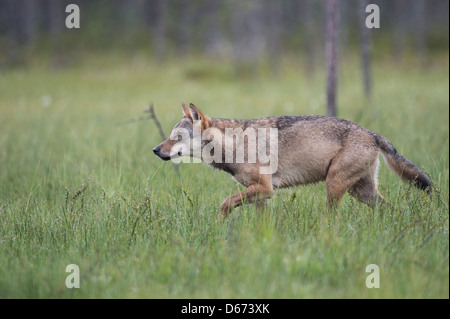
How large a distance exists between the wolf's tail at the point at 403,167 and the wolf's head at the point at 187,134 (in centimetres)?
213

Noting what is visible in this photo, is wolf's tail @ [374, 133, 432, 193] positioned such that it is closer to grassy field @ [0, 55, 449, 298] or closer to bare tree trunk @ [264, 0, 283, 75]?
grassy field @ [0, 55, 449, 298]

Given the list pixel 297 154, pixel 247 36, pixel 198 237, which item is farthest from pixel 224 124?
pixel 247 36

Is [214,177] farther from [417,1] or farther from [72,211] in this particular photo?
[417,1]

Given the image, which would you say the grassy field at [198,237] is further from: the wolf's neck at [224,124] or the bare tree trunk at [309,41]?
the bare tree trunk at [309,41]

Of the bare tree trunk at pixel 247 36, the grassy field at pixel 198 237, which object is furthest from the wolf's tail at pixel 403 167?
the bare tree trunk at pixel 247 36

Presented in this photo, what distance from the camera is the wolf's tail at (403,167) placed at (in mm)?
5504

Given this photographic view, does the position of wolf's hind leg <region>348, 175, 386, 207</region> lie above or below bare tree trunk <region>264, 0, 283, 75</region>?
below

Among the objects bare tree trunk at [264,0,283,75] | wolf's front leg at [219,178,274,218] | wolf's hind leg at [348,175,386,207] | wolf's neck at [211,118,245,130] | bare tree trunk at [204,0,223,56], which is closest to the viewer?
wolf's front leg at [219,178,274,218]

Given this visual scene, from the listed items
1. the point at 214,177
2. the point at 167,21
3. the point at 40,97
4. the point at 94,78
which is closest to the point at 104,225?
the point at 214,177

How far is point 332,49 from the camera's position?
10289 mm

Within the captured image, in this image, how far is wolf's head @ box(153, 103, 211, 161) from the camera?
5.73m

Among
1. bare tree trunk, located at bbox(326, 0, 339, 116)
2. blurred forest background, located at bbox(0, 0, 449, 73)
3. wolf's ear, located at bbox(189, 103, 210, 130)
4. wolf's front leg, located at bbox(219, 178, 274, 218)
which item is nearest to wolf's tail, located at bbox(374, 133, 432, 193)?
wolf's front leg, located at bbox(219, 178, 274, 218)

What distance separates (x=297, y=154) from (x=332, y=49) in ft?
16.8

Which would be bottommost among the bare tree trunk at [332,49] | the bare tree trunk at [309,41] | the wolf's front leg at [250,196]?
the wolf's front leg at [250,196]
